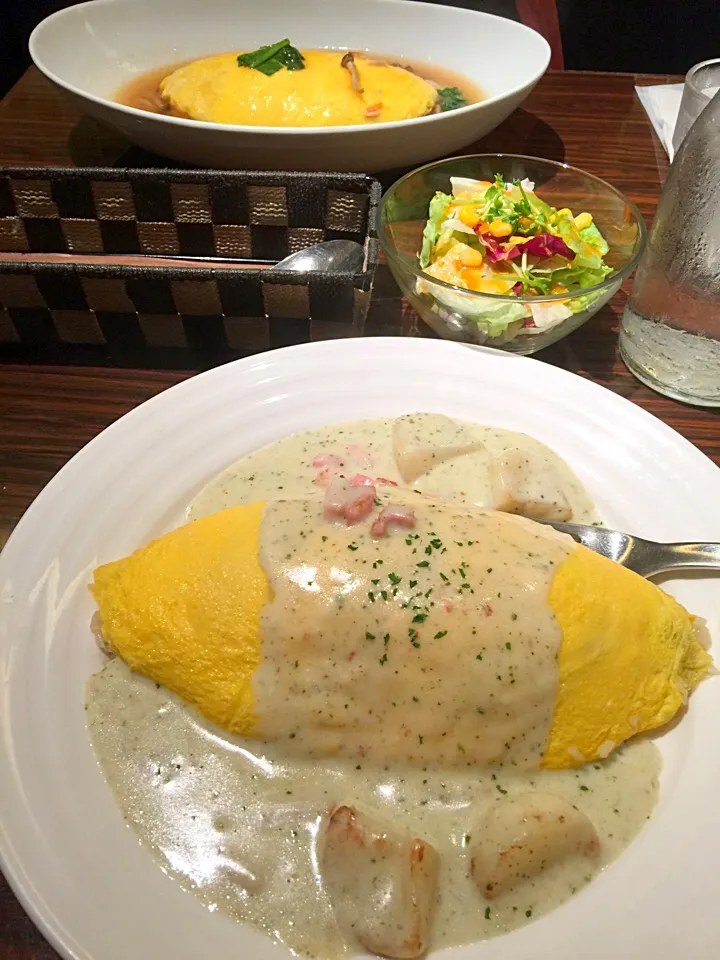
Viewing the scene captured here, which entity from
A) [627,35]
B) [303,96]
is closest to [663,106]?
[303,96]

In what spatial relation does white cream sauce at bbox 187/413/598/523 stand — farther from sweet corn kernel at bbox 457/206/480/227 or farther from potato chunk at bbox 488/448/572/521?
sweet corn kernel at bbox 457/206/480/227

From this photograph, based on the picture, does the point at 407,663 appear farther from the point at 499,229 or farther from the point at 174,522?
the point at 499,229

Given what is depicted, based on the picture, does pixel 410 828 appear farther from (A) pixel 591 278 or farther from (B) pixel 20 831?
(A) pixel 591 278

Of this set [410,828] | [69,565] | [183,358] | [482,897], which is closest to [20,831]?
[69,565]

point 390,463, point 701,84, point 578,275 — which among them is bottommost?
point 390,463

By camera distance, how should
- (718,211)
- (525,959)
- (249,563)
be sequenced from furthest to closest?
(718,211) < (249,563) < (525,959)

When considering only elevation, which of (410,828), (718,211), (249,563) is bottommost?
(410,828)

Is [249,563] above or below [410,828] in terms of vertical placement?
above
